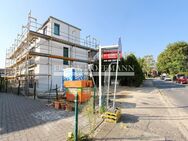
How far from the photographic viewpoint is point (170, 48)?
5447cm

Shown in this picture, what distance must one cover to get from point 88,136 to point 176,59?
51.2 meters

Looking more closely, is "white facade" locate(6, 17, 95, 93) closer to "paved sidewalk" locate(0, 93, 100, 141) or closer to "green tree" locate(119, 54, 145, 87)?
"green tree" locate(119, 54, 145, 87)

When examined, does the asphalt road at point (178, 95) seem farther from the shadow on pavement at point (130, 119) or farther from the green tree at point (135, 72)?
the green tree at point (135, 72)

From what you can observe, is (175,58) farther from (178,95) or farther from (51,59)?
(51,59)

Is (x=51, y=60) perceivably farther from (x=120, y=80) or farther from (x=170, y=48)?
(x=170, y=48)

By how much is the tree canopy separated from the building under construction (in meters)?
35.4

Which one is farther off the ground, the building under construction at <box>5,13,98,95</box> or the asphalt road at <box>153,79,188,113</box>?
the building under construction at <box>5,13,98,95</box>

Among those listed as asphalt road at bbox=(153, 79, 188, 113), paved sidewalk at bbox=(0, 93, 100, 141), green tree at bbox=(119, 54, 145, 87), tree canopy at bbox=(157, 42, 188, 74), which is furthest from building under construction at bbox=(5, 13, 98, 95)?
tree canopy at bbox=(157, 42, 188, 74)

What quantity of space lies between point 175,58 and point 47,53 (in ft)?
146

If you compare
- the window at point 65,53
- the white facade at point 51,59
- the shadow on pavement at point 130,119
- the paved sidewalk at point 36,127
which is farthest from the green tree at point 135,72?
the paved sidewalk at point 36,127

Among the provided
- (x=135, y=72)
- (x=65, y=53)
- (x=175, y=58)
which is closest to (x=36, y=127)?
(x=65, y=53)

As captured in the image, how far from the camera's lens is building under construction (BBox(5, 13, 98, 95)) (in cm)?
1558

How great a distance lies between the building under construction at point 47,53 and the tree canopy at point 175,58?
116 ft

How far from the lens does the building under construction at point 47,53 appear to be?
1558 cm
